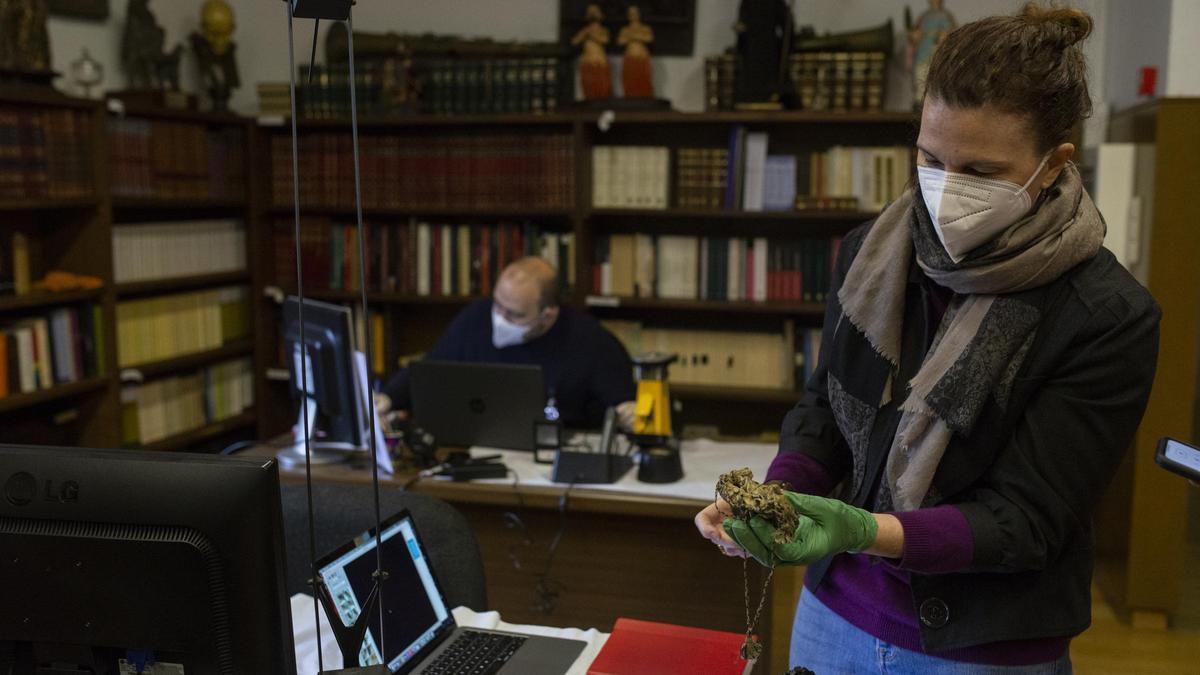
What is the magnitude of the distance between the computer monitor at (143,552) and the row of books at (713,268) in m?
3.22

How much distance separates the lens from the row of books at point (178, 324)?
3.92 meters

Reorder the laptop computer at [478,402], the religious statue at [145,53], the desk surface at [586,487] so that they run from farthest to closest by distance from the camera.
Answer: the religious statue at [145,53] < the laptop computer at [478,402] < the desk surface at [586,487]

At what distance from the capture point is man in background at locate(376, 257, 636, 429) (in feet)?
10.7

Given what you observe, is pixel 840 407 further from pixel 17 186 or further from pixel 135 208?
pixel 135 208

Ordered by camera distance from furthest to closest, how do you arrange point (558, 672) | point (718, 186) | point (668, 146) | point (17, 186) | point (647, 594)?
point (668, 146), point (718, 186), point (17, 186), point (647, 594), point (558, 672)

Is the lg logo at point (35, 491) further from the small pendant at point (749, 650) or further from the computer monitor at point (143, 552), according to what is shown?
the small pendant at point (749, 650)

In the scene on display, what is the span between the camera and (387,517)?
70.6 inches

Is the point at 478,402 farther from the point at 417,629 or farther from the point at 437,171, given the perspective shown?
the point at 437,171

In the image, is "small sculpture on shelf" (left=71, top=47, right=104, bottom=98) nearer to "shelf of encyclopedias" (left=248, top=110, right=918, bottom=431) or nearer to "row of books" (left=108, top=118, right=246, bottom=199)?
"row of books" (left=108, top=118, right=246, bottom=199)

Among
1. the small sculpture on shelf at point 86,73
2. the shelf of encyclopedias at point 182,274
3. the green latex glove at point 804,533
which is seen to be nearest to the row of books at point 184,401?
the shelf of encyclopedias at point 182,274

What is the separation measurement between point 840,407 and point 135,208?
3707 millimetres

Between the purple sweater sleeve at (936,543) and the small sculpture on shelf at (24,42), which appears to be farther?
the small sculpture on shelf at (24,42)

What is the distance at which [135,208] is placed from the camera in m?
4.28

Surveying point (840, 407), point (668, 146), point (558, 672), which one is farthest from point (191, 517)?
point (668, 146)
